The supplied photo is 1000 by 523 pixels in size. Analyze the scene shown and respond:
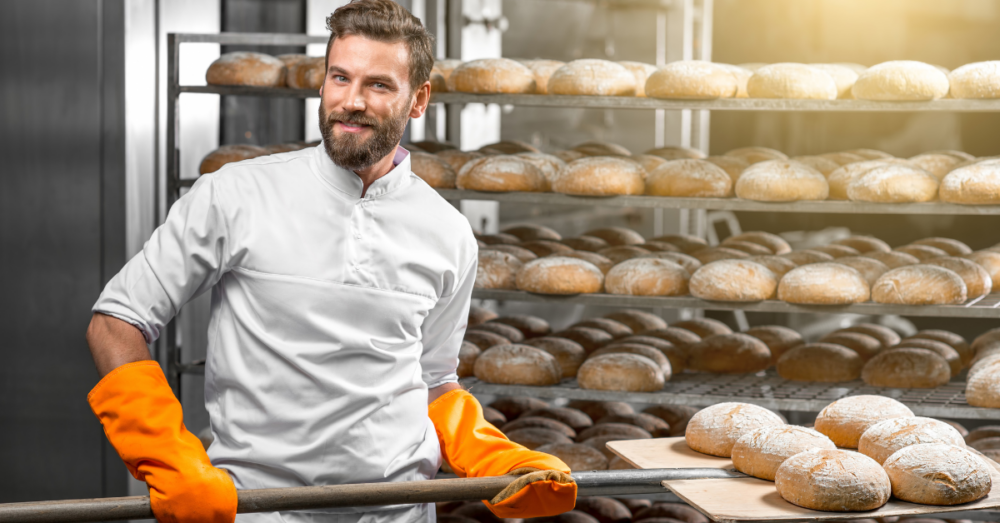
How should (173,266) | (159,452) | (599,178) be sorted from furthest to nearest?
(599,178) → (173,266) → (159,452)

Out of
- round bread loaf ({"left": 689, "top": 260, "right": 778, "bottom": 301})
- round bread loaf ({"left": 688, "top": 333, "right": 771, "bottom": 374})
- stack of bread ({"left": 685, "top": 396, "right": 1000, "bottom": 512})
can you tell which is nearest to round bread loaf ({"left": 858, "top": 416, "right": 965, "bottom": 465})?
stack of bread ({"left": 685, "top": 396, "right": 1000, "bottom": 512})

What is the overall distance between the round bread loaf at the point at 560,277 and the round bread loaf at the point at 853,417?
0.97m

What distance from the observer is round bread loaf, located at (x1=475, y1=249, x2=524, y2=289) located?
10.2 ft

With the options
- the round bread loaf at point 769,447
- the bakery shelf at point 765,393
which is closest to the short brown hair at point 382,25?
the round bread loaf at point 769,447

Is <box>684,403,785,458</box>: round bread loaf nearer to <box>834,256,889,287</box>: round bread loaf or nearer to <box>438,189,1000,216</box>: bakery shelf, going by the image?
<box>438,189,1000,216</box>: bakery shelf

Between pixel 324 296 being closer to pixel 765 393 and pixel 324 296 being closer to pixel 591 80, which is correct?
pixel 591 80

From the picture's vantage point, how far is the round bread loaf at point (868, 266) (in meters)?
2.96

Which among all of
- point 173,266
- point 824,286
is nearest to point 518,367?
point 824,286

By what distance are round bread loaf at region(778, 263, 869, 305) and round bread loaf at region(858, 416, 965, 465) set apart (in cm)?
77

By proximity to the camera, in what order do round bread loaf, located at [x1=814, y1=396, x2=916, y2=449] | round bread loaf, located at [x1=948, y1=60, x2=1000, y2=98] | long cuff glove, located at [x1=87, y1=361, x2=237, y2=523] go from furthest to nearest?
round bread loaf, located at [x1=948, y1=60, x2=1000, y2=98] < round bread loaf, located at [x1=814, y1=396, x2=916, y2=449] < long cuff glove, located at [x1=87, y1=361, x2=237, y2=523]

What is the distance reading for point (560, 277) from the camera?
2967 millimetres

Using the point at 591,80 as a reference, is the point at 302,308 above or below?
below

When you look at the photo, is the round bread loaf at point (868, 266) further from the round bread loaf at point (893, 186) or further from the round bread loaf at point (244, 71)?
Result: the round bread loaf at point (244, 71)

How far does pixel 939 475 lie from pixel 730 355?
1493mm
